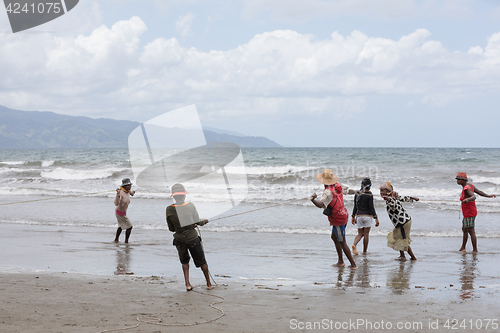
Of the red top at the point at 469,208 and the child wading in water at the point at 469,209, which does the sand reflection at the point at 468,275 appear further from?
the red top at the point at 469,208

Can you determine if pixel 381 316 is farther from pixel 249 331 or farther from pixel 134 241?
pixel 134 241

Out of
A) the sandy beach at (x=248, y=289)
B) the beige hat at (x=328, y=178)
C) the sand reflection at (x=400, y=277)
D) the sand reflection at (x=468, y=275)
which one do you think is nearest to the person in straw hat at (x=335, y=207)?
the beige hat at (x=328, y=178)

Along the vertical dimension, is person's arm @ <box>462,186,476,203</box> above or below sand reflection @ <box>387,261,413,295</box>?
above

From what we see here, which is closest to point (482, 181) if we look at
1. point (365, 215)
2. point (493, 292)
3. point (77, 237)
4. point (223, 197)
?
point (223, 197)

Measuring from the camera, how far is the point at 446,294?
17.3 ft

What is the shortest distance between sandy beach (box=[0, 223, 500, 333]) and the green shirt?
0.77 m

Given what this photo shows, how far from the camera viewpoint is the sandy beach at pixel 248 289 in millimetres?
4215

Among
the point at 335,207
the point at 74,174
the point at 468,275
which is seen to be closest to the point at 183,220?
the point at 335,207
